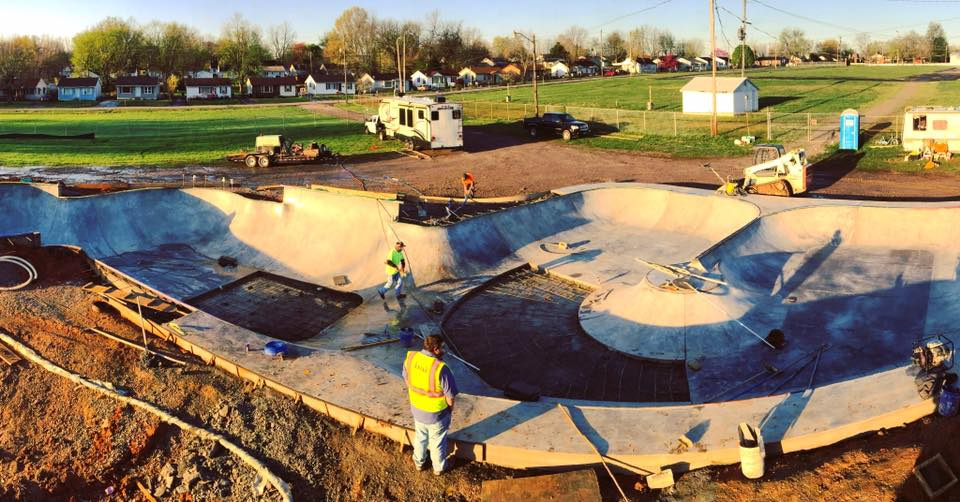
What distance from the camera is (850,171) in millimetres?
29766

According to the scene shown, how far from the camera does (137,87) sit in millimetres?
112188

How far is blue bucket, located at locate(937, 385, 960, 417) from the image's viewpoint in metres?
7.95

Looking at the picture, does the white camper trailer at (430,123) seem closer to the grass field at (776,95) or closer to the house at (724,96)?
the house at (724,96)

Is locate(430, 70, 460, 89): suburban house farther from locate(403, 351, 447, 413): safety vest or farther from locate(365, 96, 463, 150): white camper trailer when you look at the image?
locate(403, 351, 447, 413): safety vest

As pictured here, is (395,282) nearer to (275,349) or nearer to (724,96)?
(275,349)

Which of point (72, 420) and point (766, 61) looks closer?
point (72, 420)

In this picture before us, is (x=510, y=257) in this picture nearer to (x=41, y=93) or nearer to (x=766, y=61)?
(x=41, y=93)

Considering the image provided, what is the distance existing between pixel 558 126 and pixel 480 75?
95.0 m

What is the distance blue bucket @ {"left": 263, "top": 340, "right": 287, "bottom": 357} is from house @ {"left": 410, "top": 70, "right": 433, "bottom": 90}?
111 meters

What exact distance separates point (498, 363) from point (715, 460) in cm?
531

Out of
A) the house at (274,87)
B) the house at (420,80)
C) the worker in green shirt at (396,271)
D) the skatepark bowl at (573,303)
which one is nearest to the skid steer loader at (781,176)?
the skatepark bowl at (573,303)

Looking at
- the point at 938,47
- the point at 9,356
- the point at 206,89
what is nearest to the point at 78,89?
the point at 206,89

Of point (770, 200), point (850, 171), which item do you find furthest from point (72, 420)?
point (850, 171)

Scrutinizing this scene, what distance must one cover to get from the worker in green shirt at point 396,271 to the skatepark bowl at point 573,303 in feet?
0.92
